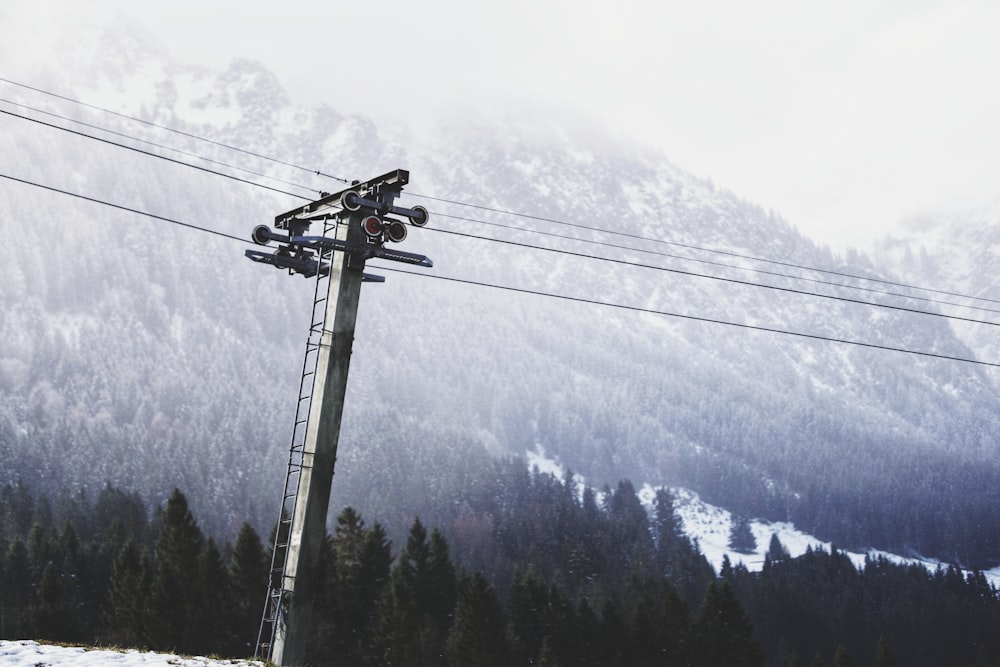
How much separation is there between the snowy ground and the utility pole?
210cm

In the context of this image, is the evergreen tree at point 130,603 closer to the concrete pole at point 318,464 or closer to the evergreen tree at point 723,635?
the evergreen tree at point 723,635

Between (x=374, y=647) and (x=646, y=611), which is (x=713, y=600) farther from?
(x=374, y=647)

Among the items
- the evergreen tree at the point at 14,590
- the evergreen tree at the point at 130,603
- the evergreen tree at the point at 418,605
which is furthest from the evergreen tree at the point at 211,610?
the evergreen tree at the point at 14,590

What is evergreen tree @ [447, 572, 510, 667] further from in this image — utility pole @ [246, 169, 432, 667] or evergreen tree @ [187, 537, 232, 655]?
utility pole @ [246, 169, 432, 667]

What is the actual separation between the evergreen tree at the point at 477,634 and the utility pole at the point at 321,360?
55.1 m

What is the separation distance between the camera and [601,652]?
85500mm

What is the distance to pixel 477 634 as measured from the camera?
75.9 m

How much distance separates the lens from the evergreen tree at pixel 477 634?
248 feet

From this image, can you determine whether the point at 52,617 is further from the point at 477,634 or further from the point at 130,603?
the point at 477,634

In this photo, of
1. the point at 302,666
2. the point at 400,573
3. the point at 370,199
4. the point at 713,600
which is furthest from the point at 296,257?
the point at 713,600

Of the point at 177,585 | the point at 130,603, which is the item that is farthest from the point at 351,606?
the point at 130,603

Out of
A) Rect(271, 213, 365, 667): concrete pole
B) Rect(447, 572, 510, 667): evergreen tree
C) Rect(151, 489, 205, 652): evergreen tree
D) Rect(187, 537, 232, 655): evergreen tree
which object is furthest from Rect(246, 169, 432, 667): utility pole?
Rect(447, 572, 510, 667): evergreen tree

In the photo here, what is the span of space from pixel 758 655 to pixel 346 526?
37841 mm

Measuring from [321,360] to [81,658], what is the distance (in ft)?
24.8
